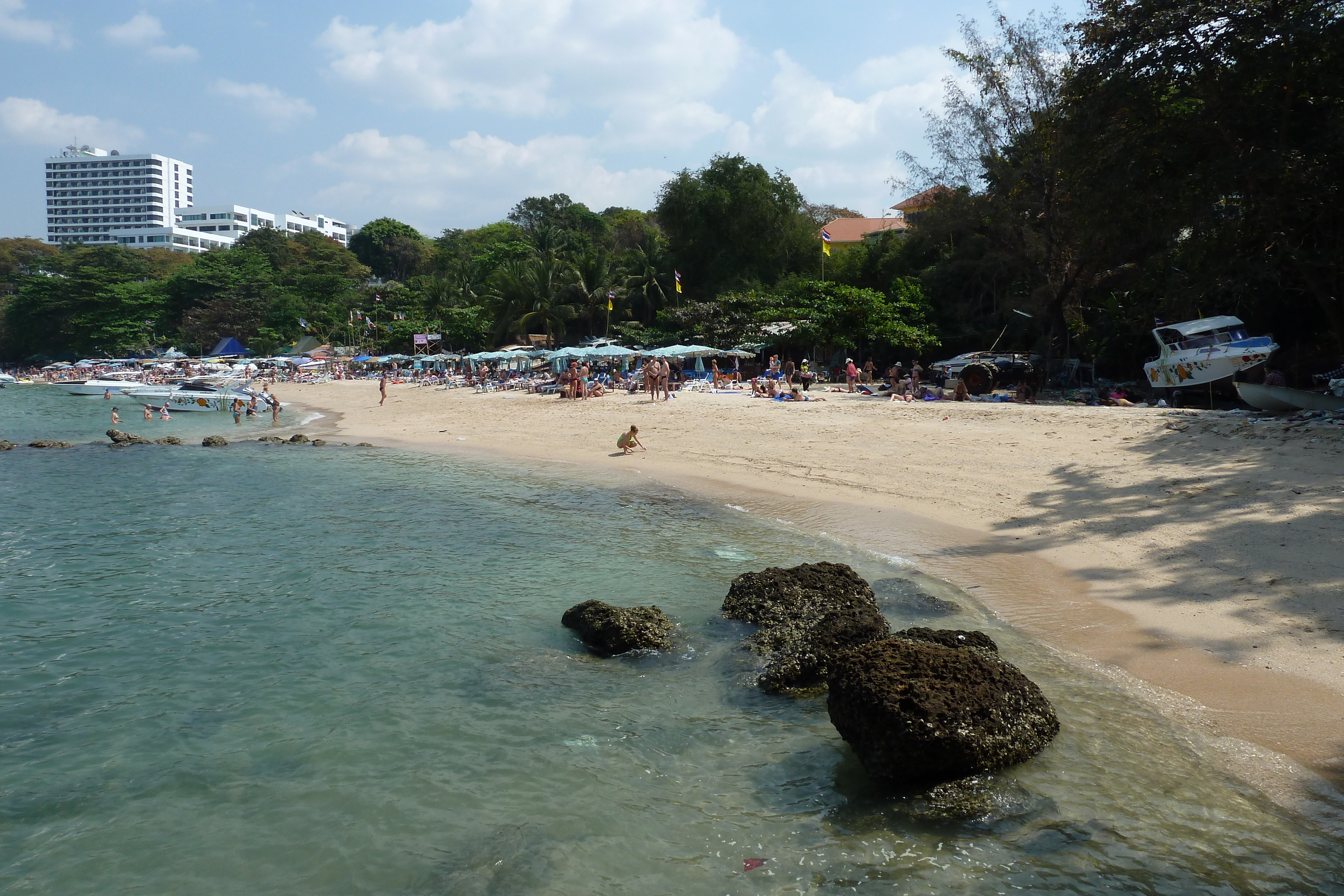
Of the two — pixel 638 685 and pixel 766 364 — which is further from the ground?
pixel 766 364

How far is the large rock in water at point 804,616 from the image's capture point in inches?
257

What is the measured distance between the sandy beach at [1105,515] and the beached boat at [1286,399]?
151 cm

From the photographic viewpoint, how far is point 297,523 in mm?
13250

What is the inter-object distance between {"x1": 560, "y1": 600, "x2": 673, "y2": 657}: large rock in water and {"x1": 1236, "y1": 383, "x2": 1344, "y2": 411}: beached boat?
13279 mm

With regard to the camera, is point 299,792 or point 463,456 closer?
point 299,792

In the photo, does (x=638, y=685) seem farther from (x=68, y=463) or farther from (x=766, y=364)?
(x=766, y=364)

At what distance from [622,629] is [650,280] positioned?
41.6 m

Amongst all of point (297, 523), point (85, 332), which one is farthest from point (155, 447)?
point (85, 332)

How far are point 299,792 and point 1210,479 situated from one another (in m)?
11.1

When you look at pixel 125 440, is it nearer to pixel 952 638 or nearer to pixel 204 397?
pixel 204 397

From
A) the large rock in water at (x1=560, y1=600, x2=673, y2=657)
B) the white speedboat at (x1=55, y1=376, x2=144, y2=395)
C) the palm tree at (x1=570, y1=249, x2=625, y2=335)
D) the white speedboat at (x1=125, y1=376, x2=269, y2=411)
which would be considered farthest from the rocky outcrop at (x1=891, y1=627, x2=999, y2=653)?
the white speedboat at (x1=55, y1=376, x2=144, y2=395)

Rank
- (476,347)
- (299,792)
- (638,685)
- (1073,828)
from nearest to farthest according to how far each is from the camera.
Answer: (1073,828), (299,792), (638,685), (476,347)

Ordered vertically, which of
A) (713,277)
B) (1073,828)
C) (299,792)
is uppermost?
(713,277)

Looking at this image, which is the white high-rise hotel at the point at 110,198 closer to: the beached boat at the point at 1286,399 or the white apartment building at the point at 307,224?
the white apartment building at the point at 307,224
